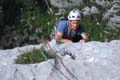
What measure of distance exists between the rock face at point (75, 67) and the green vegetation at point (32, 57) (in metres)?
0.21

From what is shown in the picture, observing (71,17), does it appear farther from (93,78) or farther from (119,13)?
(119,13)

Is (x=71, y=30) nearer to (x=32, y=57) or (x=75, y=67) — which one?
(x=32, y=57)

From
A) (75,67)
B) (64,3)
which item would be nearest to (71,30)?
(75,67)

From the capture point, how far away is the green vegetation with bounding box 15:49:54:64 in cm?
969

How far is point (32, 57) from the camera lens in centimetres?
977

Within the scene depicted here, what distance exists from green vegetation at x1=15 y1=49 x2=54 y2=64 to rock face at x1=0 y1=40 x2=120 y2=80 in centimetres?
21

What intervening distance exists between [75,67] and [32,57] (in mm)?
1254

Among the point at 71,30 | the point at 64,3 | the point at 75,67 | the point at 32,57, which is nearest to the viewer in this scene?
the point at 75,67

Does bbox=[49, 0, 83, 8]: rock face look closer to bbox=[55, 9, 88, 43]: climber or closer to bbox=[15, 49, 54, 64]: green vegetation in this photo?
bbox=[55, 9, 88, 43]: climber

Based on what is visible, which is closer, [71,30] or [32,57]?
[32,57]

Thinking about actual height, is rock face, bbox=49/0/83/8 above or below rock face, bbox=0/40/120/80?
below

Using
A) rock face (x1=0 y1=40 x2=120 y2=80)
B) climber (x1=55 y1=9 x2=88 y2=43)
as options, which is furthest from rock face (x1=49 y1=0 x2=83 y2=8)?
rock face (x1=0 y1=40 x2=120 y2=80)

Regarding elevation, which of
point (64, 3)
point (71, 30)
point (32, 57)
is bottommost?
point (64, 3)

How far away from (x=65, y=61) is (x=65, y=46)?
1.04 m
